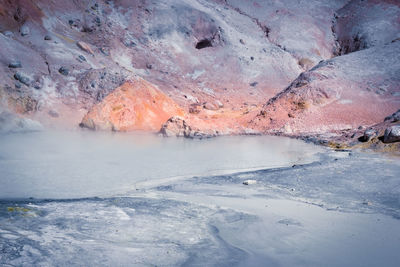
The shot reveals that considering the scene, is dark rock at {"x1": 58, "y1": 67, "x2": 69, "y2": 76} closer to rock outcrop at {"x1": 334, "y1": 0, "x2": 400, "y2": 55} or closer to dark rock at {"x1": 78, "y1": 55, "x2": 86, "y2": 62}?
dark rock at {"x1": 78, "y1": 55, "x2": 86, "y2": 62}

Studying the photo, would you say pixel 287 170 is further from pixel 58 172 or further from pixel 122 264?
pixel 122 264

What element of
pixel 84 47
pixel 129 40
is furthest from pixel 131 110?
pixel 129 40

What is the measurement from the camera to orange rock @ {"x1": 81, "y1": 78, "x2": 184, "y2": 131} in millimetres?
13203

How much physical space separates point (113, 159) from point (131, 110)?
19.8ft

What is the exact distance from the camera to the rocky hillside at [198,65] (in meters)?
13.8

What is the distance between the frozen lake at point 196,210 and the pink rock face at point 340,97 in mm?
6125

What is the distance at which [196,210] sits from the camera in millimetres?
4219

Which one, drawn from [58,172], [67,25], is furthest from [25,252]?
[67,25]

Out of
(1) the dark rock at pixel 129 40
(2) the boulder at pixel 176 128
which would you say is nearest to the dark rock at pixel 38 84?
(2) the boulder at pixel 176 128

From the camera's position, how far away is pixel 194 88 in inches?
882

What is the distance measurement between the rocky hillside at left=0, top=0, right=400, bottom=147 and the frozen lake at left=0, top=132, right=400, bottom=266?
19.0 feet

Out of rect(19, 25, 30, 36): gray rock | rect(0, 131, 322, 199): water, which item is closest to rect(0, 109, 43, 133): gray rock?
rect(0, 131, 322, 199): water

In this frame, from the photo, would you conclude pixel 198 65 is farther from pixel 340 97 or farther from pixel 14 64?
pixel 14 64

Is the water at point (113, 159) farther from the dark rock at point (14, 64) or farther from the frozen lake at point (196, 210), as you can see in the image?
the dark rock at point (14, 64)
